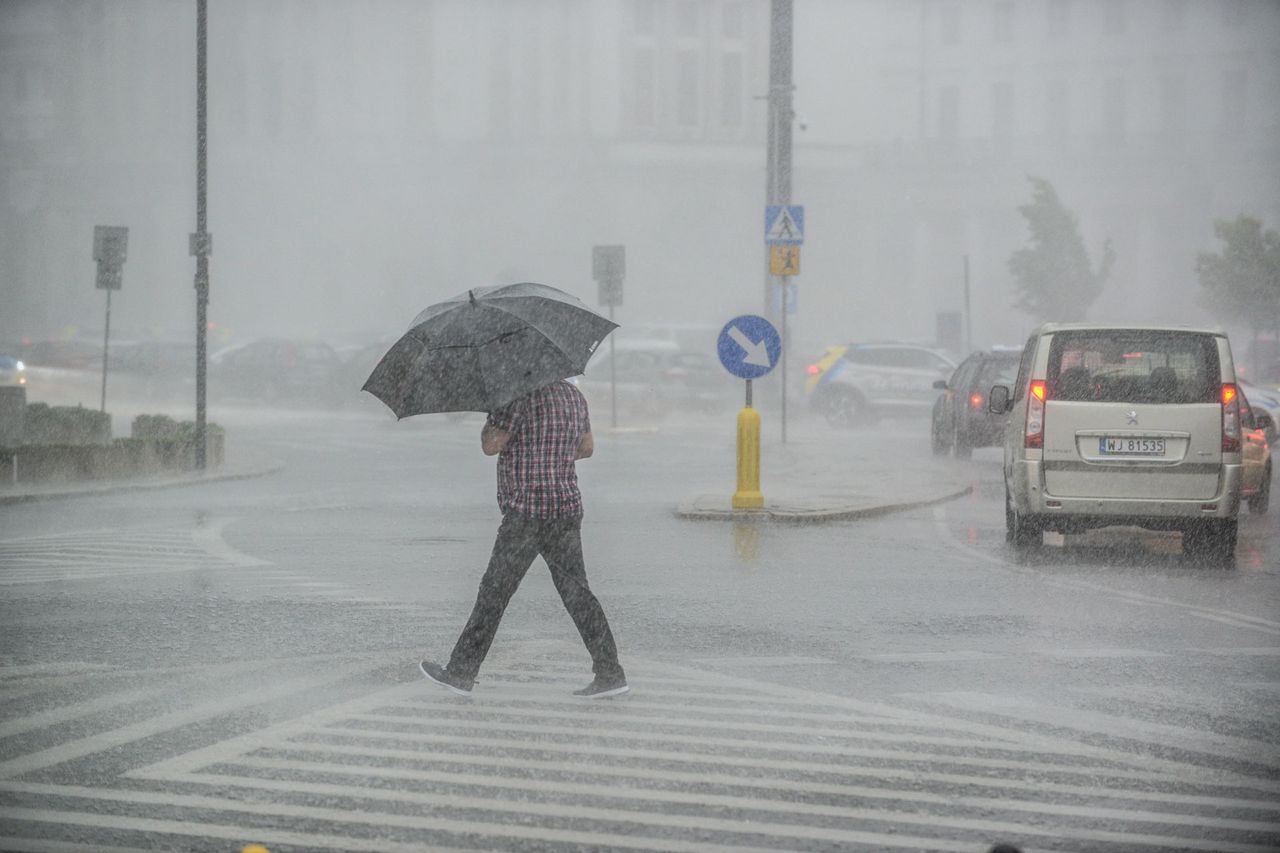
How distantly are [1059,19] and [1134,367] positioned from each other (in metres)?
83.8

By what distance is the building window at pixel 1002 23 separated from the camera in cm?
9325

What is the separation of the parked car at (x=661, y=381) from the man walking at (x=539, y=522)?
28719 mm

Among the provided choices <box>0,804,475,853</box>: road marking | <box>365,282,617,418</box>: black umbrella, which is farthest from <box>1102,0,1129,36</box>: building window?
<box>0,804,475,853</box>: road marking

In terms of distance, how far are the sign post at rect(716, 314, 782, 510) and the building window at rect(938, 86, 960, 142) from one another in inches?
3125

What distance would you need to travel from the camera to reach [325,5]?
81938mm

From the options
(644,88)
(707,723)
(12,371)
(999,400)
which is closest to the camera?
(707,723)

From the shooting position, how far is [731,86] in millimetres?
86375

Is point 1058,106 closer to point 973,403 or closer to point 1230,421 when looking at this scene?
point 973,403

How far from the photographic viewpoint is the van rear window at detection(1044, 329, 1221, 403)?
42.7 ft

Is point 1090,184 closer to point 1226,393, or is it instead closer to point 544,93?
point 544,93

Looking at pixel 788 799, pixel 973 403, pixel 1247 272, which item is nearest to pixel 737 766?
pixel 788 799

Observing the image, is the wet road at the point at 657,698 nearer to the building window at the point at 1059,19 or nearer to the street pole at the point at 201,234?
the street pole at the point at 201,234

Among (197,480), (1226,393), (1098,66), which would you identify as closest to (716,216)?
(1098,66)

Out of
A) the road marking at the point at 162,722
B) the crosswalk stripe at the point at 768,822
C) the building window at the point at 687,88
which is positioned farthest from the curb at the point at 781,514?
the building window at the point at 687,88
